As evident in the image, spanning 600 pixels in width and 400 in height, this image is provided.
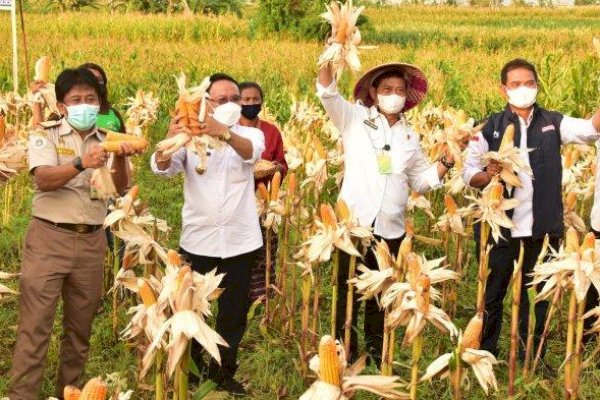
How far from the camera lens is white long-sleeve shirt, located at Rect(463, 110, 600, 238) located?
4.05m

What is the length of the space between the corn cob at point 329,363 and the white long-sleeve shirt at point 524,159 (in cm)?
230

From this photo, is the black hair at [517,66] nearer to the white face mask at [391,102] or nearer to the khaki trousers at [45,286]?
the white face mask at [391,102]

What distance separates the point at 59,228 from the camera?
343cm

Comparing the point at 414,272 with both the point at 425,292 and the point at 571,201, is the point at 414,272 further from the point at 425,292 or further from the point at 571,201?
the point at 571,201

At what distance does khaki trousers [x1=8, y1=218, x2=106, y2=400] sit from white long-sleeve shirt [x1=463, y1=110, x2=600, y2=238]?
6.16 feet

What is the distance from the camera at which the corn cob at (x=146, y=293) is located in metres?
2.47

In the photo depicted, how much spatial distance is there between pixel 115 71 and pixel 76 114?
11.4 metres

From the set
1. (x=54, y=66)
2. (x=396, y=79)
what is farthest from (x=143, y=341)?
(x=54, y=66)

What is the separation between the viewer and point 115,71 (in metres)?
14.4

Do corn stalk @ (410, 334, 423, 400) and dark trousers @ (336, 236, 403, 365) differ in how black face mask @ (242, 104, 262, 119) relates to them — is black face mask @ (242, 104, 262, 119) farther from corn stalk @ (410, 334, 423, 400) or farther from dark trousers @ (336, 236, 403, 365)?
corn stalk @ (410, 334, 423, 400)

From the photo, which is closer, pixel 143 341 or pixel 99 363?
pixel 143 341

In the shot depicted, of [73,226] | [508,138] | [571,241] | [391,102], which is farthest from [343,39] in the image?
[73,226]

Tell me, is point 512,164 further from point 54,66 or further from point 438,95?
point 54,66

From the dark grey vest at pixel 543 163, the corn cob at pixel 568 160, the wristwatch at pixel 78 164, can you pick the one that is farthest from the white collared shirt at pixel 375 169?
the corn cob at pixel 568 160
